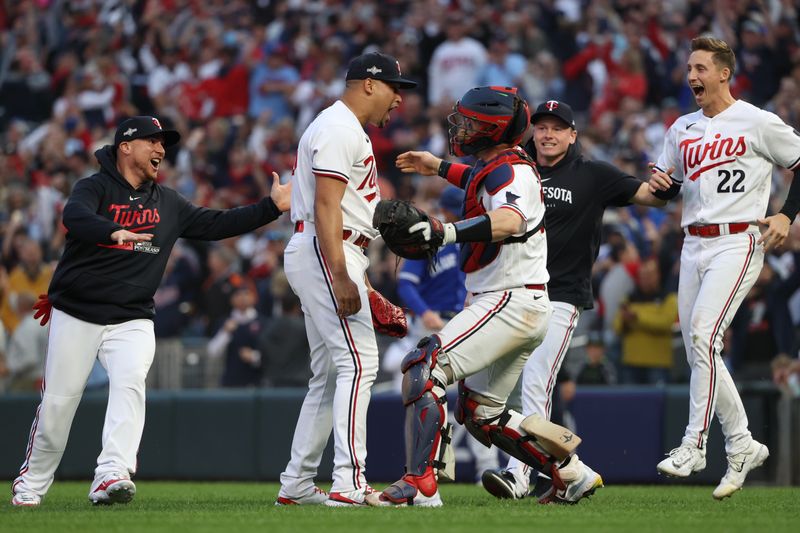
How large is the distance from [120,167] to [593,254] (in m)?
3.32

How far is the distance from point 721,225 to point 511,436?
6.48 feet

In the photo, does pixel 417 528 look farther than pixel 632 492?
No

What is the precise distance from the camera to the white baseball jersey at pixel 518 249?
7172mm

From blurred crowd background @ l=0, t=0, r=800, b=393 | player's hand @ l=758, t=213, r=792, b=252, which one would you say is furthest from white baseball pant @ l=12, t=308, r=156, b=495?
blurred crowd background @ l=0, t=0, r=800, b=393

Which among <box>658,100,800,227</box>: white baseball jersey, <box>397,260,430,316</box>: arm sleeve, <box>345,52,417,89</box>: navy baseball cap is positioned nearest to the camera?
<box>345,52,417,89</box>: navy baseball cap

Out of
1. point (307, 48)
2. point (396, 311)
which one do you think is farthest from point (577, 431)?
point (307, 48)

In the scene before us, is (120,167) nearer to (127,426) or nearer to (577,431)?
(127,426)

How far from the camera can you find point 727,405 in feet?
26.7

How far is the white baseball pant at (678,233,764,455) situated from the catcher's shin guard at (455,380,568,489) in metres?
0.98

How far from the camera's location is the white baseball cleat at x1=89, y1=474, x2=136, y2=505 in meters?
7.41

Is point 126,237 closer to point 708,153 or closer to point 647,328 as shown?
point 708,153

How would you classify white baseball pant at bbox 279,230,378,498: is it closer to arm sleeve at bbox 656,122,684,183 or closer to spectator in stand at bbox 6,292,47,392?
arm sleeve at bbox 656,122,684,183

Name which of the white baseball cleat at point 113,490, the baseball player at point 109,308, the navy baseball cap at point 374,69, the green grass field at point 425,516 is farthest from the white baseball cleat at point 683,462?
the white baseball cleat at point 113,490

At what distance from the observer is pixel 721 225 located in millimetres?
8148
